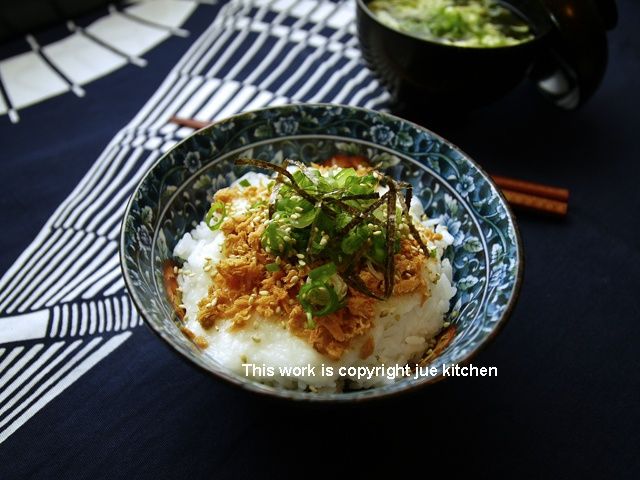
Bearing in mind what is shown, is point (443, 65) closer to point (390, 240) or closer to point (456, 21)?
point (456, 21)

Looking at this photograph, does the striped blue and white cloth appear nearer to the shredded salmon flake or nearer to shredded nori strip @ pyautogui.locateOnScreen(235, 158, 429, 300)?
the shredded salmon flake

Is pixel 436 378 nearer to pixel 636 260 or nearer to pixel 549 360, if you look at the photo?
pixel 549 360

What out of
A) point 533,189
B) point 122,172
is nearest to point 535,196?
point 533,189

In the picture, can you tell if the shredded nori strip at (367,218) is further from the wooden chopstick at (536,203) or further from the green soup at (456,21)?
the green soup at (456,21)

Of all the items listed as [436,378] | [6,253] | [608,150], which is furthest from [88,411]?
[608,150]

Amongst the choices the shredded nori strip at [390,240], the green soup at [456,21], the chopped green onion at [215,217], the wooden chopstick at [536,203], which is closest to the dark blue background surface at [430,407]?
the wooden chopstick at [536,203]

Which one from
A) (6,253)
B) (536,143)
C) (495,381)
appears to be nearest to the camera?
(495,381)
